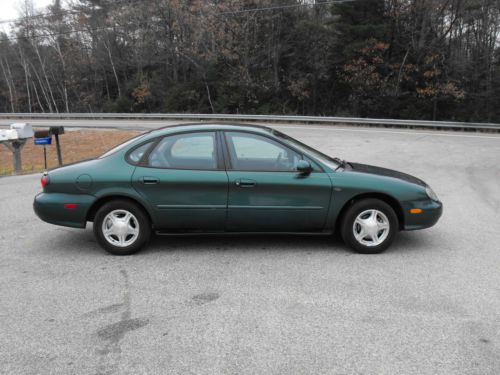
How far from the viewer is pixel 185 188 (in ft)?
16.6

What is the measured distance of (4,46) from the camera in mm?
48000

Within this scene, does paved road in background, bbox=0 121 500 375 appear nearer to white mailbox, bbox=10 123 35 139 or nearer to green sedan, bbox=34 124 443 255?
green sedan, bbox=34 124 443 255

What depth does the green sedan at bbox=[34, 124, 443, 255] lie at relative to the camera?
505 cm

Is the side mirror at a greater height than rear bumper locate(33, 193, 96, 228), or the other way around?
the side mirror

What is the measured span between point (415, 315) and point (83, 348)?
253 cm

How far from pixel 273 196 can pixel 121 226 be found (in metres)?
1.68

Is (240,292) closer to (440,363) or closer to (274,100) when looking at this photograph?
(440,363)

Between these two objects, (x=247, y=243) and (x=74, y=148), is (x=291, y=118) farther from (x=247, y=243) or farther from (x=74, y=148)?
(x=247, y=243)

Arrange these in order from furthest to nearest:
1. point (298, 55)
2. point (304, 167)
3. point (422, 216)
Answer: point (298, 55), point (422, 216), point (304, 167)

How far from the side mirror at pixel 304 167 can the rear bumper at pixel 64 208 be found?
2252 millimetres

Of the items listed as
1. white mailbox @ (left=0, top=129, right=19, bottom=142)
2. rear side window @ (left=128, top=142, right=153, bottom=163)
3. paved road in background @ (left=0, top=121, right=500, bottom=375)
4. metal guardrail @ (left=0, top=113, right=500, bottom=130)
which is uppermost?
metal guardrail @ (left=0, top=113, right=500, bottom=130)

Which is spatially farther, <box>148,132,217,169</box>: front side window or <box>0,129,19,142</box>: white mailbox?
<box>0,129,19,142</box>: white mailbox

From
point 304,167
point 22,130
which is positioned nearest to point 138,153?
point 304,167

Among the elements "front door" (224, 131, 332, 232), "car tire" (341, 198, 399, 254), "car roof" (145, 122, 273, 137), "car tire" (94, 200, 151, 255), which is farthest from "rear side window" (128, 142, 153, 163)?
"car tire" (341, 198, 399, 254)
